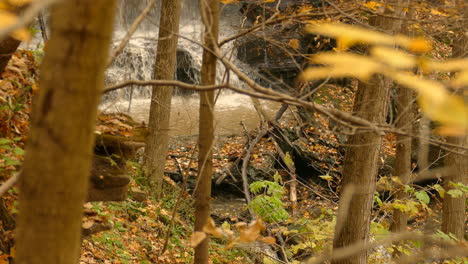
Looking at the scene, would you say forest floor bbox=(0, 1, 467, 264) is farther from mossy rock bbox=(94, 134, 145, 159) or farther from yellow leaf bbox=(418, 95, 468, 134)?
yellow leaf bbox=(418, 95, 468, 134)

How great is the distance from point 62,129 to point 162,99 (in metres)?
6.89

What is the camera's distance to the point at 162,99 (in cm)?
793

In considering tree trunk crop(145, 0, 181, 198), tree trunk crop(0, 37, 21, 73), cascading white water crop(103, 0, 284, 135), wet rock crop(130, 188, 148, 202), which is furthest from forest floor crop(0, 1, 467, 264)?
cascading white water crop(103, 0, 284, 135)

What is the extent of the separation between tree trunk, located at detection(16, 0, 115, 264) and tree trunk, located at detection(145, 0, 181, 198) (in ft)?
19.8

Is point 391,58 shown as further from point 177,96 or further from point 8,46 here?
point 177,96

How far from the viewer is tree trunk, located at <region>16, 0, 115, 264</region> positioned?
1.10 m

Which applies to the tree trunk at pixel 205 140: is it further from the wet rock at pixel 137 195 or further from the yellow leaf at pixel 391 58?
the wet rock at pixel 137 195

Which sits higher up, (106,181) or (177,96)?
(177,96)

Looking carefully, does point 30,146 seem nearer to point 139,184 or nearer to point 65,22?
point 65,22

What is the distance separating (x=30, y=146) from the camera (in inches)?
45.2

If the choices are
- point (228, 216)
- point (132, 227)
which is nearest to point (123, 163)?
point (132, 227)

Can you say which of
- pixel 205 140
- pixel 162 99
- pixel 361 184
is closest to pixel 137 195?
pixel 162 99

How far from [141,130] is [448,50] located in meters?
13.7

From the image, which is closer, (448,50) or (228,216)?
(228,216)
